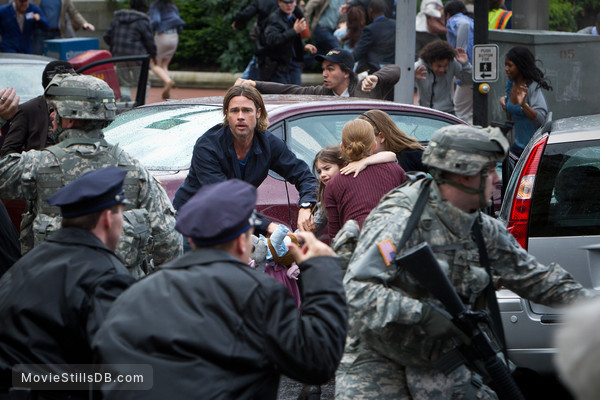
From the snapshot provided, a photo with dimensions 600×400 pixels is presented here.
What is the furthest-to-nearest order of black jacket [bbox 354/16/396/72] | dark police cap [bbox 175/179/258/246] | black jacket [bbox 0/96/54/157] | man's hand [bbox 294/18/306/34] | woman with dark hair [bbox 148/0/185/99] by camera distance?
woman with dark hair [bbox 148/0/185/99] → black jacket [bbox 354/16/396/72] → man's hand [bbox 294/18/306/34] → black jacket [bbox 0/96/54/157] → dark police cap [bbox 175/179/258/246]

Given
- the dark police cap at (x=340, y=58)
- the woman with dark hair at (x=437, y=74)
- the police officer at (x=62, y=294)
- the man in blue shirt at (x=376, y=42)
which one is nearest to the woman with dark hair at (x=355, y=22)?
the man in blue shirt at (x=376, y=42)

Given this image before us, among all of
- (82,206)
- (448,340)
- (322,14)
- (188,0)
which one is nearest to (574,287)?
(448,340)

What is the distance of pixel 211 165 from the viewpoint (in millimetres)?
5742

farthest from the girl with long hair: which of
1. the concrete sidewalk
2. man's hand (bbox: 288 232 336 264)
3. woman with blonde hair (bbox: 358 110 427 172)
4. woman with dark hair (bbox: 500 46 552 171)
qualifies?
the concrete sidewalk

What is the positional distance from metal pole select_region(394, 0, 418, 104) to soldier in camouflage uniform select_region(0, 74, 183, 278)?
5605 millimetres

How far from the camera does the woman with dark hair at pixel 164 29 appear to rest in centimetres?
1597

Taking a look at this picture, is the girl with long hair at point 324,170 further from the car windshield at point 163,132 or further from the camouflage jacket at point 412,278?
the camouflage jacket at point 412,278

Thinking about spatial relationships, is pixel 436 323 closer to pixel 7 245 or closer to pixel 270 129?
pixel 7 245

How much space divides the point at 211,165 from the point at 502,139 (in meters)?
2.54

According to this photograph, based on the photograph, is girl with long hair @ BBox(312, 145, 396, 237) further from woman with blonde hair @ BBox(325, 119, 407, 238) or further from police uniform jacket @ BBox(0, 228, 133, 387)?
police uniform jacket @ BBox(0, 228, 133, 387)

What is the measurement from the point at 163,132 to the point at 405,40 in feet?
12.7

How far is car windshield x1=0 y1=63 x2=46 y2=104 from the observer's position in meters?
9.73

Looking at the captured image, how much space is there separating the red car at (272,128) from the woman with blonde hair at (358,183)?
1.01 m

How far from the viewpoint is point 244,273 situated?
2.79 m
